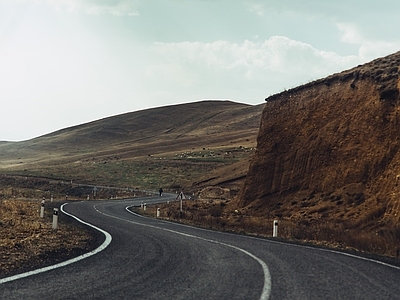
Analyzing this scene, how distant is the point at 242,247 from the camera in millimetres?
11531

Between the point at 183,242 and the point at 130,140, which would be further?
the point at 130,140

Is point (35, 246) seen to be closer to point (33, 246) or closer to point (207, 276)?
point (33, 246)

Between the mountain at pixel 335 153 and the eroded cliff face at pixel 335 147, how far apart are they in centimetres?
5

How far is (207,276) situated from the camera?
24.1ft

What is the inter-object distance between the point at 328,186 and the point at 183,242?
12.3 metres

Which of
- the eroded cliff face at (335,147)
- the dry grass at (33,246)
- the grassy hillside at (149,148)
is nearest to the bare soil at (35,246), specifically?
the dry grass at (33,246)

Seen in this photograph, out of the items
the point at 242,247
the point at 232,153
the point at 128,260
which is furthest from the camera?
the point at 232,153

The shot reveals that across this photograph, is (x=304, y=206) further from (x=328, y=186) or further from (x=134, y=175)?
(x=134, y=175)

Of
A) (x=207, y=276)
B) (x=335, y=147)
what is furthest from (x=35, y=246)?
(x=335, y=147)

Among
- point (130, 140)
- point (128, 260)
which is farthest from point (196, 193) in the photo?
point (130, 140)

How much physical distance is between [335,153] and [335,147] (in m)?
0.36

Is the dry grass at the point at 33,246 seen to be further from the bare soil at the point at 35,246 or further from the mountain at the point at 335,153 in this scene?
the mountain at the point at 335,153

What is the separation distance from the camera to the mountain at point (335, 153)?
18.7m

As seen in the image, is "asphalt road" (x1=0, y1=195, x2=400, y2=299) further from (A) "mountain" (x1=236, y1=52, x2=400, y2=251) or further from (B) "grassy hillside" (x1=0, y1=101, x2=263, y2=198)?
(B) "grassy hillside" (x1=0, y1=101, x2=263, y2=198)
